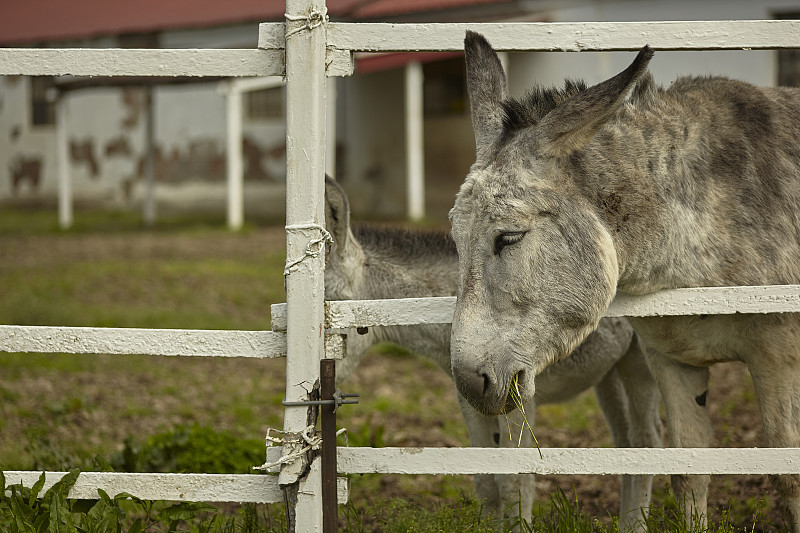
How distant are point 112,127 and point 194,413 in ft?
55.7

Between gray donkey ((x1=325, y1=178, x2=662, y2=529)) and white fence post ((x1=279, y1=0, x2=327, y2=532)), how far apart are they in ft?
3.83

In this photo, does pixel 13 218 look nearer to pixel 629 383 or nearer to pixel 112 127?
pixel 112 127

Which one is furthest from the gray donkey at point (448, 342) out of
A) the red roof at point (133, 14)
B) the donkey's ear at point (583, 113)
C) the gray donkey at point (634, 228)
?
the red roof at point (133, 14)

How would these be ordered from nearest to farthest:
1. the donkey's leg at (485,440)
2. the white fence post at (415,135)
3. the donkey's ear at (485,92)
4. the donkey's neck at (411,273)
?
the donkey's ear at (485,92) → the donkey's leg at (485,440) → the donkey's neck at (411,273) → the white fence post at (415,135)

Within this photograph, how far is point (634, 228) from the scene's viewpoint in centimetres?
317

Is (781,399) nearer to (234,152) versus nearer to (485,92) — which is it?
(485,92)

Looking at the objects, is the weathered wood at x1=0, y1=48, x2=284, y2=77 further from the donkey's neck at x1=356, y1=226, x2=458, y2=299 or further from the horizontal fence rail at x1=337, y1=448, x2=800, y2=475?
the donkey's neck at x1=356, y1=226, x2=458, y2=299

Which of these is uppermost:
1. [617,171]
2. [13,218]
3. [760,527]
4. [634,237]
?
[13,218]

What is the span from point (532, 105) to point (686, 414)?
4.82 feet

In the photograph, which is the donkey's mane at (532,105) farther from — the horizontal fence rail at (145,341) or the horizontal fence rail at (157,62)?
the horizontal fence rail at (145,341)

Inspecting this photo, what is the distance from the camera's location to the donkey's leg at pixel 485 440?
167 inches

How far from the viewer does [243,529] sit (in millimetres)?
3459

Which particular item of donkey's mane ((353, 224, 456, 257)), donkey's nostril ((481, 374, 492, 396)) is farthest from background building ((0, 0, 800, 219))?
donkey's nostril ((481, 374, 492, 396))

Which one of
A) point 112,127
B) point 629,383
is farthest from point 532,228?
point 112,127
